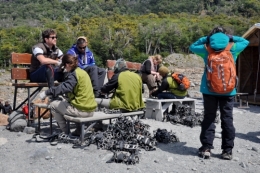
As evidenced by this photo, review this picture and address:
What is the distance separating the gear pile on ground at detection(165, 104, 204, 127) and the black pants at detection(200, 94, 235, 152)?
2.12m

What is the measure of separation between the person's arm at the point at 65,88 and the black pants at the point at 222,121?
6.30 feet

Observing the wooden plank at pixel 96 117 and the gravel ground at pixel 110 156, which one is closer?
the gravel ground at pixel 110 156

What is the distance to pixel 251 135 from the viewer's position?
6754 mm

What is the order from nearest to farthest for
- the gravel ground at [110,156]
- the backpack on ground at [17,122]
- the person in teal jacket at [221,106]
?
the gravel ground at [110,156] → the person in teal jacket at [221,106] → the backpack on ground at [17,122]

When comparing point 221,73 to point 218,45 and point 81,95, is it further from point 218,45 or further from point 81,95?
point 81,95

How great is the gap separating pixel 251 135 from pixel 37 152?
388 centimetres

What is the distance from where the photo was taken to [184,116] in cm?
748

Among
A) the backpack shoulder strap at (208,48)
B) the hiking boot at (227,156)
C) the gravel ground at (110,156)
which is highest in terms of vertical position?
the backpack shoulder strap at (208,48)

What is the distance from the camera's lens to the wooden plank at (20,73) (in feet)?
22.3

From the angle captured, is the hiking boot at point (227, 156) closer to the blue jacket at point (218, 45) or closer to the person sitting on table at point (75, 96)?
the blue jacket at point (218, 45)

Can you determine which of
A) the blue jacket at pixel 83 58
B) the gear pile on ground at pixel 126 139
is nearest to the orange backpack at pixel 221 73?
the gear pile on ground at pixel 126 139

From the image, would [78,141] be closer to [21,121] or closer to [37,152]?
[37,152]

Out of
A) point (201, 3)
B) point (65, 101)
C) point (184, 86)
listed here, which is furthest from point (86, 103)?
point (201, 3)

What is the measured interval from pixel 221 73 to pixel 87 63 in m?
3.25
